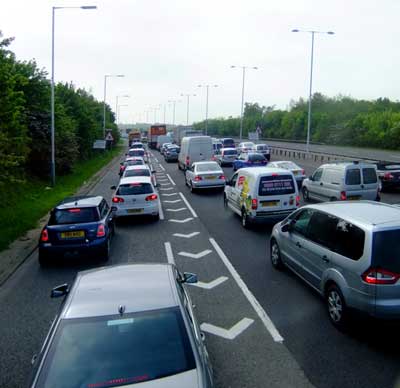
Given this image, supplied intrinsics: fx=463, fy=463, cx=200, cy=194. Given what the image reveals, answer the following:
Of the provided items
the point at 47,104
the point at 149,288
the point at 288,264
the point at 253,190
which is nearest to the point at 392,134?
the point at 47,104

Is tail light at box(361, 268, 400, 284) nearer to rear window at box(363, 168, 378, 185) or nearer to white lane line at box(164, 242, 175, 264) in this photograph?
white lane line at box(164, 242, 175, 264)

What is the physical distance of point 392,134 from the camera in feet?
221

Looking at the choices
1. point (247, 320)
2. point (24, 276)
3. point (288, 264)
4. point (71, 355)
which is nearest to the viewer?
point (71, 355)

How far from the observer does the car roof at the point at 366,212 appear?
22.3 feet

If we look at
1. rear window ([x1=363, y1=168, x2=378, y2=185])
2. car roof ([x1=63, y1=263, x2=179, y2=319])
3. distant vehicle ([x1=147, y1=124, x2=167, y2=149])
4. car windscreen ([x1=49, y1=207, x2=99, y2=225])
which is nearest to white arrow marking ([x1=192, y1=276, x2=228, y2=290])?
car windscreen ([x1=49, y1=207, x2=99, y2=225])

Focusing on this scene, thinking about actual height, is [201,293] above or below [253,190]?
below

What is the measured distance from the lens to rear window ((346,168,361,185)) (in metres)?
16.5

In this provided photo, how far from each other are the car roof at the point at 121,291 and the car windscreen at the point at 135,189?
35.3 feet

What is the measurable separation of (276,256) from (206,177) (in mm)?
13458

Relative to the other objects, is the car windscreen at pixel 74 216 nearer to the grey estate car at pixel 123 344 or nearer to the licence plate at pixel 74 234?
the licence plate at pixel 74 234

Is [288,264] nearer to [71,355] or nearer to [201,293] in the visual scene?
[201,293]

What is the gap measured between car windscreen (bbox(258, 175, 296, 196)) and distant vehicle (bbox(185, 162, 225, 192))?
9.06 metres

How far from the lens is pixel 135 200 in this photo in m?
16.0

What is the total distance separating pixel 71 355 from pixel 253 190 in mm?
10906
